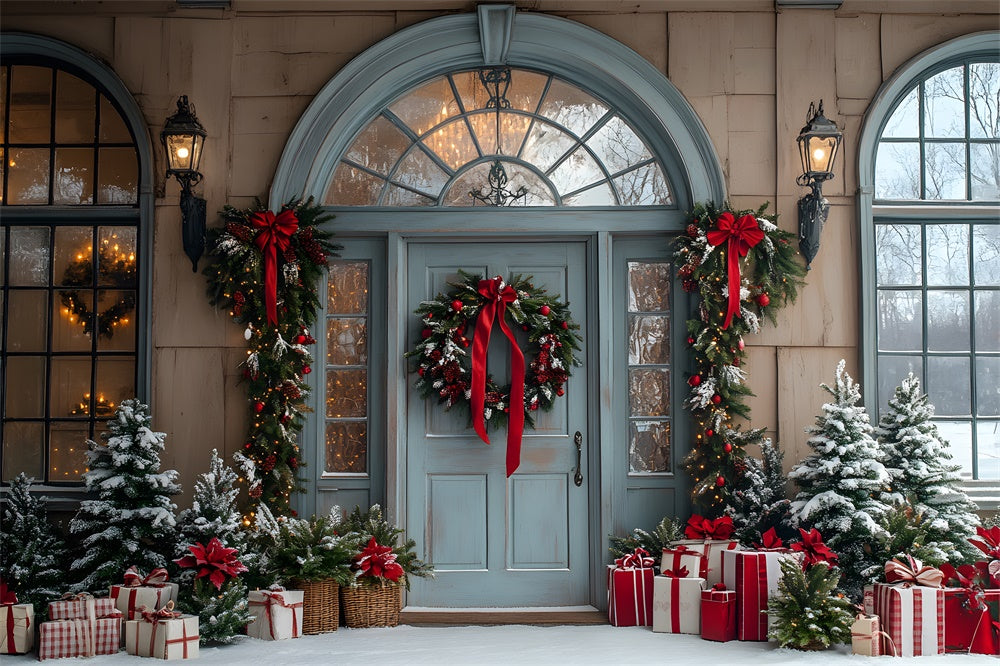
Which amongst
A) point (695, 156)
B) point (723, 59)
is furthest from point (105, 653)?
point (723, 59)

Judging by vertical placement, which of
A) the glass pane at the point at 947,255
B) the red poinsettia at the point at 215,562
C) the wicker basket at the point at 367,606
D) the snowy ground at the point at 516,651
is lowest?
the snowy ground at the point at 516,651

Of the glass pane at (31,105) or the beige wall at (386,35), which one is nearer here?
the beige wall at (386,35)

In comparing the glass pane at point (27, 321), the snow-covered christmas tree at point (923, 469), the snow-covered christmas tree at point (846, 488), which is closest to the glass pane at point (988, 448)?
the snow-covered christmas tree at point (923, 469)

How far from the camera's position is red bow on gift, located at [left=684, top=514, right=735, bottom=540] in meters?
5.32

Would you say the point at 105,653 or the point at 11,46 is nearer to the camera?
the point at 105,653

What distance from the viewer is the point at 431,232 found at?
587 cm

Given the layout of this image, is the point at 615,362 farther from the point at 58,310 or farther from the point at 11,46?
the point at 11,46

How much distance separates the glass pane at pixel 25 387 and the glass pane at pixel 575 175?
3.45m

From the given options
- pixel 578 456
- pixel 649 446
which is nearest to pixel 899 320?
pixel 649 446

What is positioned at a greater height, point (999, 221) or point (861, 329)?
point (999, 221)

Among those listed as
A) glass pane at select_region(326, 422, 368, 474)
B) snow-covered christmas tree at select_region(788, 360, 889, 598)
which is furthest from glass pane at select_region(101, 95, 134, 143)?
snow-covered christmas tree at select_region(788, 360, 889, 598)

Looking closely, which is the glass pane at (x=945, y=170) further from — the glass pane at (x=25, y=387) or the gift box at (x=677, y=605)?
the glass pane at (x=25, y=387)

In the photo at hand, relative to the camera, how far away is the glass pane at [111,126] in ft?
19.7

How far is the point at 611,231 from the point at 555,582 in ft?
7.23
